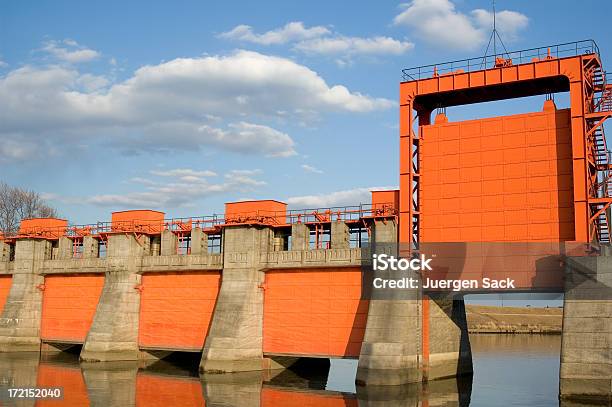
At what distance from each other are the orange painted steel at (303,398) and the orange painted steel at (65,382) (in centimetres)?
935

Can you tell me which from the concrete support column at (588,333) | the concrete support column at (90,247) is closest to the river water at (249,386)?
the concrete support column at (588,333)

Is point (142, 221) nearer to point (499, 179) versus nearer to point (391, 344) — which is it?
point (391, 344)

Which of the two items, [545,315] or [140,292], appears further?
[545,315]

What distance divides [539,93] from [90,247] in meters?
37.0

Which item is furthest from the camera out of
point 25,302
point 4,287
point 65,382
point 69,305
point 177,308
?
point 4,287

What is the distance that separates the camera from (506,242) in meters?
37.4

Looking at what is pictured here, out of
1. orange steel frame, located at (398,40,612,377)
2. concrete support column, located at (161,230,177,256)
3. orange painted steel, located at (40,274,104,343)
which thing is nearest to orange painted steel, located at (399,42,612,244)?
orange steel frame, located at (398,40,612,377)

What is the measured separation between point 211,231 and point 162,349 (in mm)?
9479

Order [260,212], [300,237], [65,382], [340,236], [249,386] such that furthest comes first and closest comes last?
1. [260,212]
2. [300,237]
3. [340,236]
4. [65,382]
5. [249,386]

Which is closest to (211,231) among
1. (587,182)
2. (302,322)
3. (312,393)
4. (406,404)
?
(302,322)

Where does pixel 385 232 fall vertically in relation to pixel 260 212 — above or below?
below

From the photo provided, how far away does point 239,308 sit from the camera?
42844mm

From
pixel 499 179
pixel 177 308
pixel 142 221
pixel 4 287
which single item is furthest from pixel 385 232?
pixel 4 287

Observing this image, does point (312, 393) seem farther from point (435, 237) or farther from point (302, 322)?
point (435, 237)
